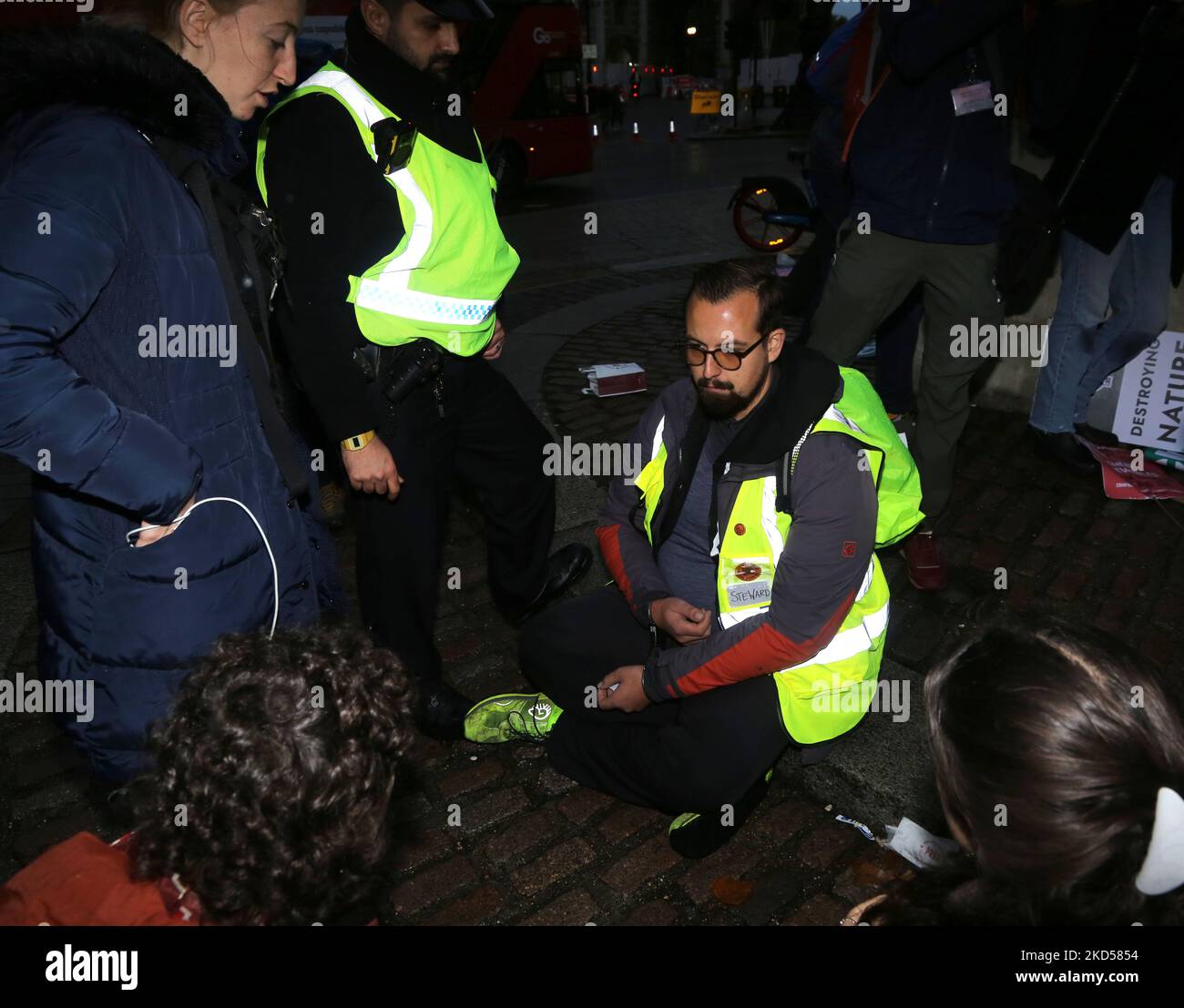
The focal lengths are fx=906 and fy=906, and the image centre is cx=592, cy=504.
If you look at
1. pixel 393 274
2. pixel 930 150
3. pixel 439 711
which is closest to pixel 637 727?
pixel 439 711

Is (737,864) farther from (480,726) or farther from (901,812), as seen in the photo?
(480,726)

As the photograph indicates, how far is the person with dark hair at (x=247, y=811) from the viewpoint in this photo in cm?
133

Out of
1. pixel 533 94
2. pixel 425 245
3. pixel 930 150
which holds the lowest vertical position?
pixel 425 245

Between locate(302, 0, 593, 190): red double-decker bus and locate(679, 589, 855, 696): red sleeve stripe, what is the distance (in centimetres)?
1379

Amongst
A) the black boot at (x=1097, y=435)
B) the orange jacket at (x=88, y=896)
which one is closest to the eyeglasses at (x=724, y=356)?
the orange jacket at (x=88, y=896)

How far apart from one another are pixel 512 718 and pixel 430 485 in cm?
80

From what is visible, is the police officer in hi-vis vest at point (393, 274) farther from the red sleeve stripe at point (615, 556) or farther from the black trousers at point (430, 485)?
the red sleeve stripe at point (615, 556)

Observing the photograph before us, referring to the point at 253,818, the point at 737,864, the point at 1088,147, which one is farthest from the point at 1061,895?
the point at 1088,147

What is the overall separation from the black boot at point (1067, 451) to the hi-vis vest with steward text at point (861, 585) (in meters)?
2.37

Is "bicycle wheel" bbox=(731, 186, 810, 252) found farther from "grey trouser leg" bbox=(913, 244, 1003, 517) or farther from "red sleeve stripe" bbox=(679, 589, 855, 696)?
"red sleeve stripe" bbox=(679, 589, 855, 696)

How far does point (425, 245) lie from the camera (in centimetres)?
243

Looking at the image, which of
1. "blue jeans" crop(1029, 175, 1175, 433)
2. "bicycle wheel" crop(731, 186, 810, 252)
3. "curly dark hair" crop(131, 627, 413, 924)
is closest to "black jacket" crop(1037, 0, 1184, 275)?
"blue jeans" crop(1029, 175, 1175, 433)

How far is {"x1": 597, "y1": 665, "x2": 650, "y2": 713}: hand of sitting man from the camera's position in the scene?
267 centimetres

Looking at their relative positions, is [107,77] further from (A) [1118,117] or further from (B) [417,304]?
(A) [1118,117]
